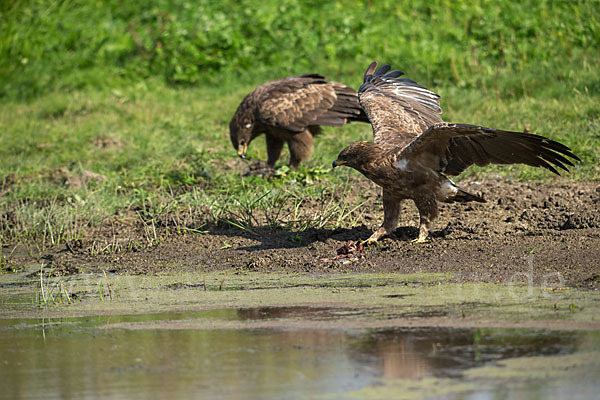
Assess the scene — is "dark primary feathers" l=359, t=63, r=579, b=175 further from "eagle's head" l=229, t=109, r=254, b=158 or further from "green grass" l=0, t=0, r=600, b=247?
"eagle's head" l=229, t=109, r=254, b=158

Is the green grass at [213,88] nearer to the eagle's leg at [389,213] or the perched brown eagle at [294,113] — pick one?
the perched brown eagle at [294,113]

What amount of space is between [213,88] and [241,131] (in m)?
3.87

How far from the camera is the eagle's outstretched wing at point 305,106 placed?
9.39 meters

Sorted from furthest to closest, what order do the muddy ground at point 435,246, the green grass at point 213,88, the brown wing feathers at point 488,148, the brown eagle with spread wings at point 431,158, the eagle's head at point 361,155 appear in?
the green grass at point 213,88 < the eagle's head at point 361,155 < the brown eagle with spread wings at point 431,158 < the brown wing feathers at point 488,148 < the muddy ground at point 435,246

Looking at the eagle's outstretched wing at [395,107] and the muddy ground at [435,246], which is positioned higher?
the eagle's outstretched wing at [395,107]

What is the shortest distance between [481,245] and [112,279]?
102 inches

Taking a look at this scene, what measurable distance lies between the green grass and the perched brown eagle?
0.32 meters

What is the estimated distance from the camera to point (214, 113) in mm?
11672

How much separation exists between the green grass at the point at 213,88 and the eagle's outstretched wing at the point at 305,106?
0.49m

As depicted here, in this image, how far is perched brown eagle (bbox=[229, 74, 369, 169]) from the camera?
9.40m


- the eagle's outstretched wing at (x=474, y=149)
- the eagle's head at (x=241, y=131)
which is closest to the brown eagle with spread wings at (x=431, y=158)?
the eagle's outstretched wing at (x=474, y=149)

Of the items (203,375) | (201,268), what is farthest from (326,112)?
(203,375)

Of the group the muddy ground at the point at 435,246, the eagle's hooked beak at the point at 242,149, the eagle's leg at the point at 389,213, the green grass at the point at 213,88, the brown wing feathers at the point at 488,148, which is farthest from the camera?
the eagle's hooked beak at the point at 242,149

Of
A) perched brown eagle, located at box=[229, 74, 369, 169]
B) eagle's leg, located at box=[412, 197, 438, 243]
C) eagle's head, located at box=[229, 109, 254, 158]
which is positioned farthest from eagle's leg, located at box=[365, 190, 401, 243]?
eagle's head, located at box=[229, 109, 254, 158]
